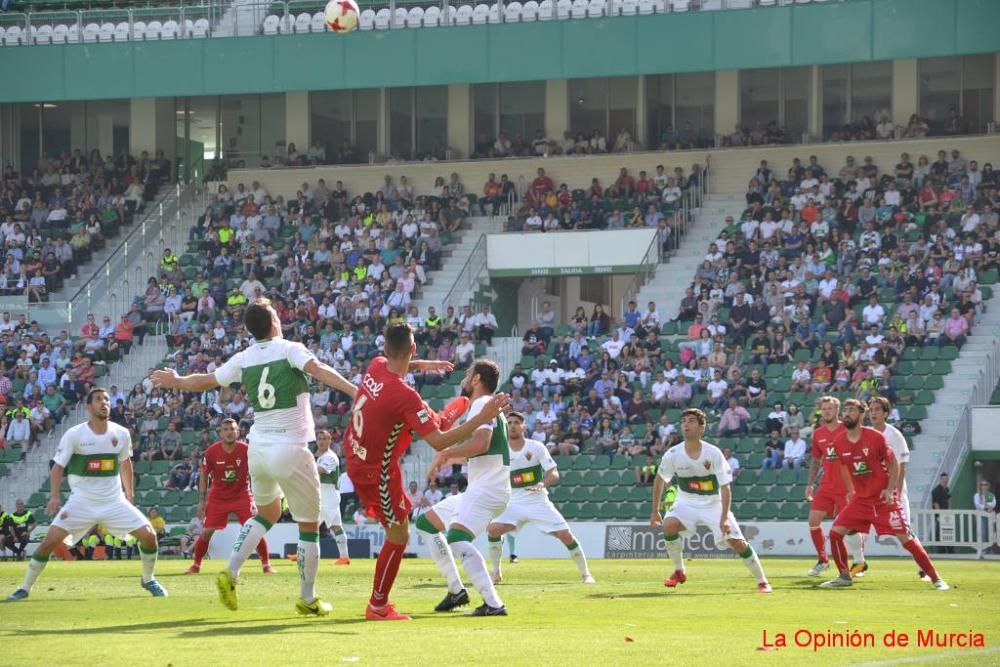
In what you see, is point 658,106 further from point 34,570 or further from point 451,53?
point 34,570

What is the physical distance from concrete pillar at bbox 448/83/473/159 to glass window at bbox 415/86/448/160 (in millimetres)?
189

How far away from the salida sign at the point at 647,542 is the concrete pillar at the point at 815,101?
18696mm

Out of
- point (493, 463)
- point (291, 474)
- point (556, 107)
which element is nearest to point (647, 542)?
point (493, 463)

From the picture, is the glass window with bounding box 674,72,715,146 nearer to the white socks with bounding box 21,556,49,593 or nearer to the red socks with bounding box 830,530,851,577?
the red socks with bounding box 830,530,851,577

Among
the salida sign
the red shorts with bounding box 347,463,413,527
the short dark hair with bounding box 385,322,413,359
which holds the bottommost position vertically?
the salida sign

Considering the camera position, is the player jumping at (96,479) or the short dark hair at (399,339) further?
the player jumping at (96,479)

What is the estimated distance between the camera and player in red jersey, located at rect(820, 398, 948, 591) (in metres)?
20.8

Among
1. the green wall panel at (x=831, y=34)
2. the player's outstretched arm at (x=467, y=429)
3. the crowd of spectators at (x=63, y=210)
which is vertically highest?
the green wall panel at (x=831, y=34)

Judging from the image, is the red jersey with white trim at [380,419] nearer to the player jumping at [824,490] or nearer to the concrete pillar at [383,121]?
the player jumping at [824,490]

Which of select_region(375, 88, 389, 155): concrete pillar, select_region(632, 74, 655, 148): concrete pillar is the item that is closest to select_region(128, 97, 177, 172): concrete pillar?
select_region(375, 88, 389, 155): concrete pillar

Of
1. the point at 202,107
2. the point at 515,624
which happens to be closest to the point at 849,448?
the point at 515,624

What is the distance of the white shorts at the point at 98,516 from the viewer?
1925 cm

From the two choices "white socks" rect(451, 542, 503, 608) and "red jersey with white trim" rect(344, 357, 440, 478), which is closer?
"red jersey with white trim" rect(344, 357, 440, 478)

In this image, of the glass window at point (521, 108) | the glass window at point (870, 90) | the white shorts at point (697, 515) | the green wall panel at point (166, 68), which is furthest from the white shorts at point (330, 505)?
the glass window at point (870, 90)
